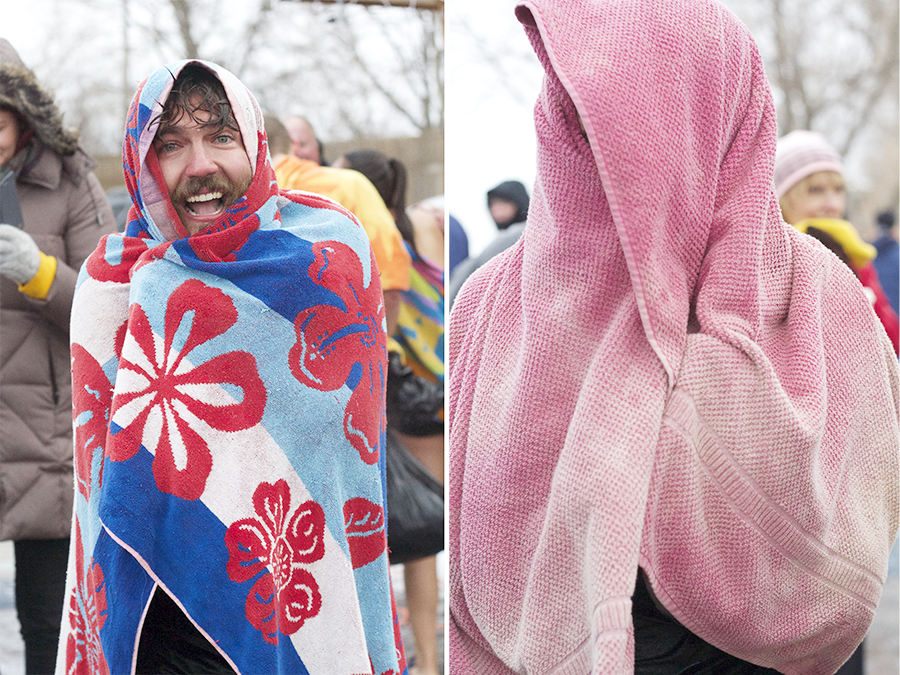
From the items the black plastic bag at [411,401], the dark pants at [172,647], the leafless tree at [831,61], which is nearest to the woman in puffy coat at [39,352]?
the dark pants at [172,647]

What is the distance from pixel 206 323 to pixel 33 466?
83cm

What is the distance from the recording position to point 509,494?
1634mm

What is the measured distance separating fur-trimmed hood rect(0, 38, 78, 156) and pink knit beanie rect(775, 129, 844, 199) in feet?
7.53

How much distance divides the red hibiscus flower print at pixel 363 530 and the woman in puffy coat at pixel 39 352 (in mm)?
874

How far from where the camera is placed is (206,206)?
1.78 m

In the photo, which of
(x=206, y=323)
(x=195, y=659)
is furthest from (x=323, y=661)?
(x=206, y=323)

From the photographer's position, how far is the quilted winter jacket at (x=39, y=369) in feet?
7.18

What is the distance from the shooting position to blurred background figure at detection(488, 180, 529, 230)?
10.4ft

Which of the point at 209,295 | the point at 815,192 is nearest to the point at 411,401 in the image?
the point at 209,295

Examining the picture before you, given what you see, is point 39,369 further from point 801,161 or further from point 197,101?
point 801,161

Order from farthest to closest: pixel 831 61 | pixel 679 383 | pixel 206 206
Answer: pixel 831 61
pixel 206 206
pixel 679 383

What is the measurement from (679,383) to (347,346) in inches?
24.7

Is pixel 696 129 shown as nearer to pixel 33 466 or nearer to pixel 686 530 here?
pixel 686 530

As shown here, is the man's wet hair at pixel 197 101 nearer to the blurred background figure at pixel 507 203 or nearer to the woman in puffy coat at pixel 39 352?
the woman in puffy coat at pixel 39 352
